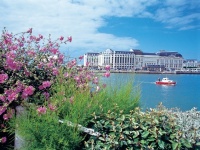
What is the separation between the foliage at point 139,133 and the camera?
80.1 inches

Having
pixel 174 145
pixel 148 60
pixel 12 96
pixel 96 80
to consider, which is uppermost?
pixel 148 60

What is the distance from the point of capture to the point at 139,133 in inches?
83.7

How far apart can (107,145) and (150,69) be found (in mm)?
84477

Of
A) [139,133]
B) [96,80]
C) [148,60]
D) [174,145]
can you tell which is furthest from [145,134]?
[148,60]

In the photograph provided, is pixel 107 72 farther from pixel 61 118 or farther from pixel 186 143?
pixel 186 143

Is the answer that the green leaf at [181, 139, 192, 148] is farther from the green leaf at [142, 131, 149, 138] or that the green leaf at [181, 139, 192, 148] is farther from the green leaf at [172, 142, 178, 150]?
the green leaf at [142, 131, 149, 138]

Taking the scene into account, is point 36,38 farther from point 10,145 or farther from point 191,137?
point 191,137

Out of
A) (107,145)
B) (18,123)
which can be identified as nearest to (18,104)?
(18,123)

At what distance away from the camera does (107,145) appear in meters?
2.04

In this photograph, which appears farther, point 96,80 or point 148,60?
point 148,60

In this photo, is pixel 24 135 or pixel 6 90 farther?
pixel 6 90

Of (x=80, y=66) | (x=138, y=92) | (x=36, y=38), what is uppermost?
(x=36, y=38)

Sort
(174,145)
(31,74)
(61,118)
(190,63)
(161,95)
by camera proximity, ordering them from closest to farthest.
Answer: (174,145), (61,118), (31,74), (161,95), (190,63)

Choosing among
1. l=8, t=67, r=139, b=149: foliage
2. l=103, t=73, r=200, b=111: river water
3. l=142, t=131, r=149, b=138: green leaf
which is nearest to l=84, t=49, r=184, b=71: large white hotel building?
l=103, t=73, r=200, b=111: river water
